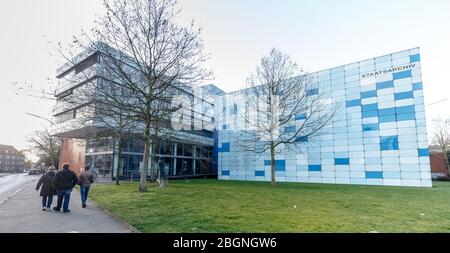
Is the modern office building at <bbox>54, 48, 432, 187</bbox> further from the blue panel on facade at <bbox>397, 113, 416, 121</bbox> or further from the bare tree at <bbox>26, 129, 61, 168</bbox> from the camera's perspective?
the bare tree at <bbox>26, 129, 61, 168</bbox>

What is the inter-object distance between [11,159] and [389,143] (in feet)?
437

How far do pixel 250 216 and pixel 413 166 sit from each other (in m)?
25.6

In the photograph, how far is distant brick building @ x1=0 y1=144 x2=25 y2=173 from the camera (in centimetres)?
10212

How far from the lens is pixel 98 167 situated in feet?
97.8

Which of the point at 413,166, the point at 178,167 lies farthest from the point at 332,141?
the point at 178,167

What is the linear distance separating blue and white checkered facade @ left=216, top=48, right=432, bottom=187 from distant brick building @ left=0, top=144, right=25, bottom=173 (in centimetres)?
11825

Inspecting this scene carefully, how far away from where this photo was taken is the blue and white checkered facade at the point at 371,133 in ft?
83.4

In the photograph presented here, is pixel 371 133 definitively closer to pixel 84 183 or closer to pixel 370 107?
pixel 370 107

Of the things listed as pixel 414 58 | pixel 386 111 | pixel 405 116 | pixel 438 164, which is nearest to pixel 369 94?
pixel 386 111

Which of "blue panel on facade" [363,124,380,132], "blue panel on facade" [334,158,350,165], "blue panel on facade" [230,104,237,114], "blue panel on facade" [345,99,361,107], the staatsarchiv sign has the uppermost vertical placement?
the staatsarchiv sign

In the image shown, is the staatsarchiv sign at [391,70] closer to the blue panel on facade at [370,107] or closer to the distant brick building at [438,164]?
the blue panel on facade at [370,107]

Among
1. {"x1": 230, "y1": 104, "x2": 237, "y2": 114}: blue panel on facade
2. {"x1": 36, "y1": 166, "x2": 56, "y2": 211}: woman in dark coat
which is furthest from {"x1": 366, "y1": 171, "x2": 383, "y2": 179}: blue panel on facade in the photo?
{"x1": 36, "y1": 166, "x2": 56, "y2": 211}: woman in dark coat

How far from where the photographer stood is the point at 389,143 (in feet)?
86.7
